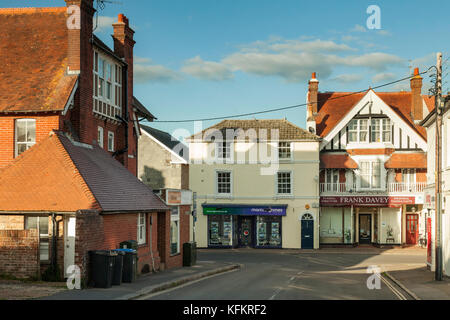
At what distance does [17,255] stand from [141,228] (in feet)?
21.6

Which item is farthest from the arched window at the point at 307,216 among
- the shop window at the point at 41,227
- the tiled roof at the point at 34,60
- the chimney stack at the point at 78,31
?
the shop window at the point at 41,227

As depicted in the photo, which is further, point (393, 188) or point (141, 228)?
point (393, 188)

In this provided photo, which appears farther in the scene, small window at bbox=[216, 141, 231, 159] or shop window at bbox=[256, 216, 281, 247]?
small window at bbox=[216, 141, 231, 159]

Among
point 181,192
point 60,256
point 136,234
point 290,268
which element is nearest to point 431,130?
point 290,268

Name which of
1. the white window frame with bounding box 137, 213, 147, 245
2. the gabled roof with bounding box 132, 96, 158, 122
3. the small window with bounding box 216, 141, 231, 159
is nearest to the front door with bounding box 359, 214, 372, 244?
the small window with bounding box 216, 141, 231, 159

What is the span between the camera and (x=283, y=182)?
44844mm

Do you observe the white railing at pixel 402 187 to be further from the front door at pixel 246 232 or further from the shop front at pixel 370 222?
the front door at pixel 246 232

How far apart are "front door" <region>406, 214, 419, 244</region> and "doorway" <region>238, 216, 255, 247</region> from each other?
12.4m

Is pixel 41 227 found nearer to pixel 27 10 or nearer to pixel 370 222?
pixel 27 10

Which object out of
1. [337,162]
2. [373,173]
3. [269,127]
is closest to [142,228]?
[269,127]

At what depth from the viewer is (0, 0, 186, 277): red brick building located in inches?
744

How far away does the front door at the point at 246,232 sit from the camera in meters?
45.3

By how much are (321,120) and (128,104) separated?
2141cm

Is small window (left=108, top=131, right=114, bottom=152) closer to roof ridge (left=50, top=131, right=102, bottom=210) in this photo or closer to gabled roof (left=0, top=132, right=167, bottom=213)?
gabled roof (left=0, top=132, right=167, bottom=213)
